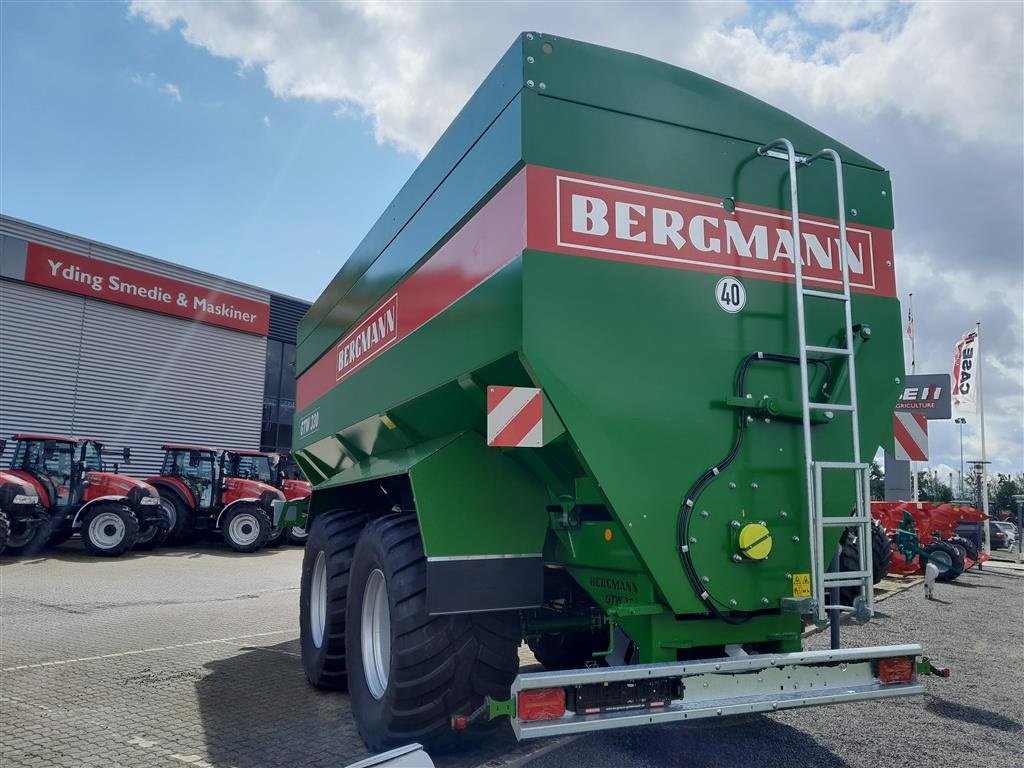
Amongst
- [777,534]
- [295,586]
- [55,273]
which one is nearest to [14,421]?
[55,273]

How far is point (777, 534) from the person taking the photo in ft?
12.2

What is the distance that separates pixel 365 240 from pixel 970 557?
45.8 feet

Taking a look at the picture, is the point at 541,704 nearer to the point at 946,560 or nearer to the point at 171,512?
the point at 946,560

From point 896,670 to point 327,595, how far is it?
3686mm

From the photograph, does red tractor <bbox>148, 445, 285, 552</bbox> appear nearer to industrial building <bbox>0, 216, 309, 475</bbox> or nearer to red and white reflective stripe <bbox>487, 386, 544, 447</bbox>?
industrial building <bbox>0, 216, 309, 475</bbox>

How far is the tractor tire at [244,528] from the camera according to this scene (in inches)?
704

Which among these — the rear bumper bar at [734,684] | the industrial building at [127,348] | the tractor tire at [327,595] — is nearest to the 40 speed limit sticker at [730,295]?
the rear bumper bar at [734,684]

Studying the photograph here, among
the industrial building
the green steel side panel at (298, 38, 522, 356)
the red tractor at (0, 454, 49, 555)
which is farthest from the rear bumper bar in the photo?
the industrial building

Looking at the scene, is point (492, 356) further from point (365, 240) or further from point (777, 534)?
point (365, 240)

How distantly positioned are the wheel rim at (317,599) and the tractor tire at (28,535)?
37.4 feet

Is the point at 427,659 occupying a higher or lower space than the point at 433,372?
lower

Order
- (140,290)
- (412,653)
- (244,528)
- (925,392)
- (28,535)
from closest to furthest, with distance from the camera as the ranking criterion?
(412,653) → (925,392) → (28,535) → (244,528) → (140,290)

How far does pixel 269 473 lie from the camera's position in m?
20.1

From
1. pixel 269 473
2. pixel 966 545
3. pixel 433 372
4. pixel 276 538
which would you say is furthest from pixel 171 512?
pixel 966 545
